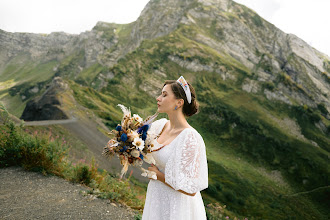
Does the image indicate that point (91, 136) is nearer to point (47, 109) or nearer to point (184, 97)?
point (47, 109)

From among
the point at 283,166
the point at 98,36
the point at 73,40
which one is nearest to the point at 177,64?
the point at 283,166

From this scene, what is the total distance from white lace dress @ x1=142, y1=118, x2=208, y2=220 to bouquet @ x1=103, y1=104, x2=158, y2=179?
21cm

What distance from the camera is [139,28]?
12094 cm

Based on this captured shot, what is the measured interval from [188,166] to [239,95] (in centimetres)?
7276

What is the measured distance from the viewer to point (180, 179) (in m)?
2.32

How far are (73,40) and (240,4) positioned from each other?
520ft

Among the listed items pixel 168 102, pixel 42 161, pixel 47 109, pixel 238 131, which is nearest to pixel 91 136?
pixel 47 109

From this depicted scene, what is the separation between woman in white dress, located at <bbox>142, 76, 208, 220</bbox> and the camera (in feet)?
7.77

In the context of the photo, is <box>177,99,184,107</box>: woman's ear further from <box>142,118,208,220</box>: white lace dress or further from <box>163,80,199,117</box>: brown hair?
<box>142,118,208,220</box>: white lace dress

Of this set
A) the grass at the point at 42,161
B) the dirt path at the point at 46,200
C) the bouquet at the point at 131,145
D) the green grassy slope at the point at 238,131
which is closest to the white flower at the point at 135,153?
the bouquet at the point at 131,145

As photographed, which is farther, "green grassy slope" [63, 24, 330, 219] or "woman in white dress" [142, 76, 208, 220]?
"green grassy slope" [63, 24, 330, 219]

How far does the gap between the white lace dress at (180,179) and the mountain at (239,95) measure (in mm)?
21841

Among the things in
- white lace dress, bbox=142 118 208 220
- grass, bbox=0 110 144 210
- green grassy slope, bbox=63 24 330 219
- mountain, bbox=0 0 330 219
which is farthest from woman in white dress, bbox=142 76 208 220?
mountain, bbox=0 0 330 219

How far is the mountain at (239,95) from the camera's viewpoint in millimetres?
35125
